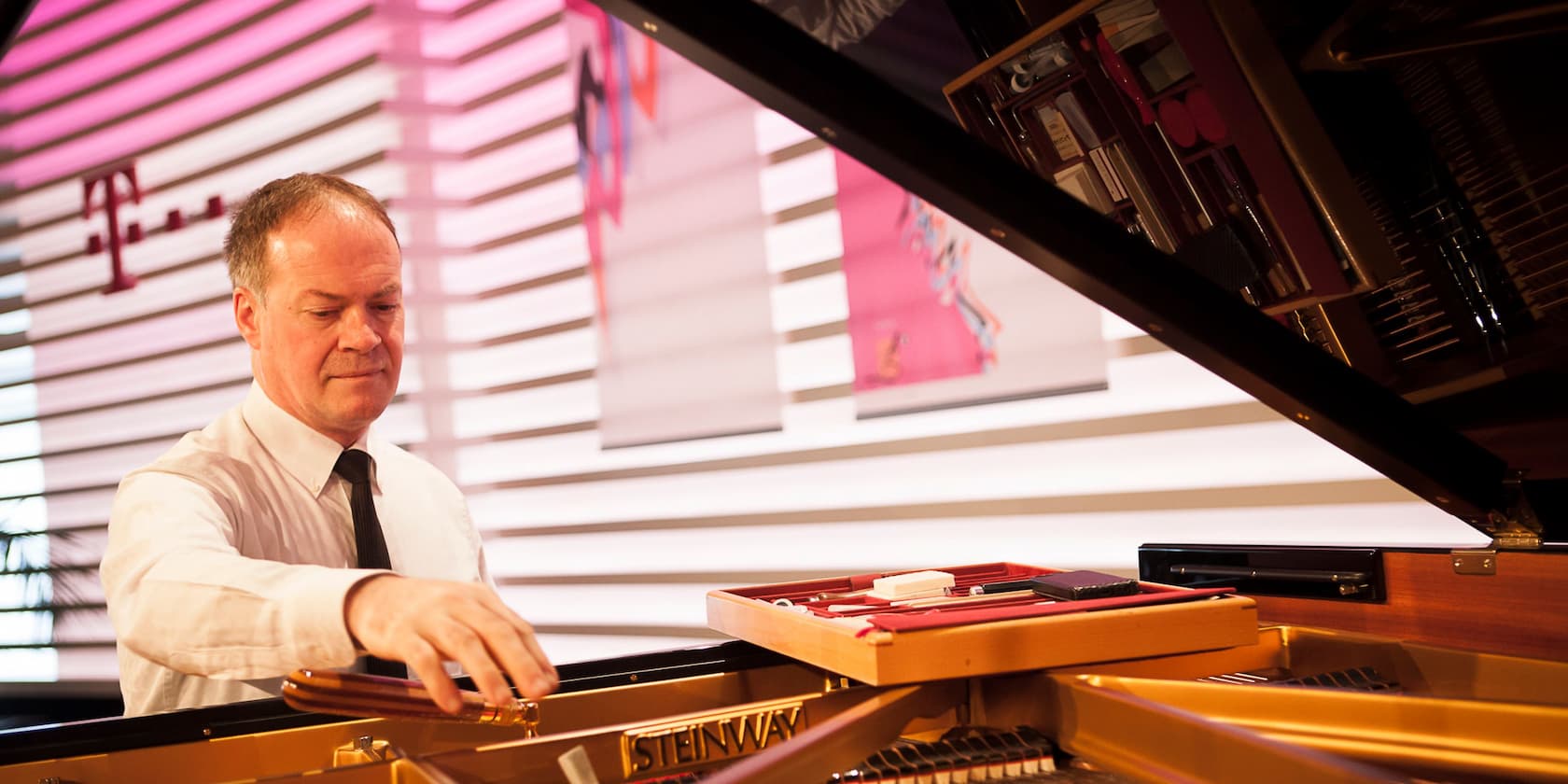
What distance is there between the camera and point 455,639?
1.15 meters

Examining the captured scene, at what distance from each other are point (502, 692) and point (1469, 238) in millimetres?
1438

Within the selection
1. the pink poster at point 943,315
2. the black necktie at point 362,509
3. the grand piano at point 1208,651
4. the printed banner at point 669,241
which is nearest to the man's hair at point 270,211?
the black necktie at point 362,509

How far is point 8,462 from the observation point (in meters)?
6.66

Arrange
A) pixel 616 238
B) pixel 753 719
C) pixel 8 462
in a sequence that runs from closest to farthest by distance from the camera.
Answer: pixel 753 719 → pixel 616 238 → pixel 8 462

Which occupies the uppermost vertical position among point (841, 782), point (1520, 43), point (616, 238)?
point (616, 238)

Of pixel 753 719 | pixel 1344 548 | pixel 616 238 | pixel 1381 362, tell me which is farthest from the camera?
pixel 616 238

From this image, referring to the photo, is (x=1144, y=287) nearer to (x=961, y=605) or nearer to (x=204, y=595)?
(x=961, y=605)

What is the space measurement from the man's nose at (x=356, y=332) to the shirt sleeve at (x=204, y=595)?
41 cm

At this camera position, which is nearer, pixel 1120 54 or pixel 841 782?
pixel 841 782

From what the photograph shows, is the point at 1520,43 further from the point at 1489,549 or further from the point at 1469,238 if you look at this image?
the point at 1489,549

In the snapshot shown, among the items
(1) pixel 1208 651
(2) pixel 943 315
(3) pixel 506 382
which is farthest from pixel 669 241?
(1) pixel 1208 651

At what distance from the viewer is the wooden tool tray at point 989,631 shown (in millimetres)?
1420

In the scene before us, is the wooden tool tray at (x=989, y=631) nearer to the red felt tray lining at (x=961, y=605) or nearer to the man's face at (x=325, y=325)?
the red felt tray lining at (x=961, y=605)

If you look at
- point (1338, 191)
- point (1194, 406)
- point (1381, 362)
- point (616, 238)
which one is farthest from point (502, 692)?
point (616, 238)
